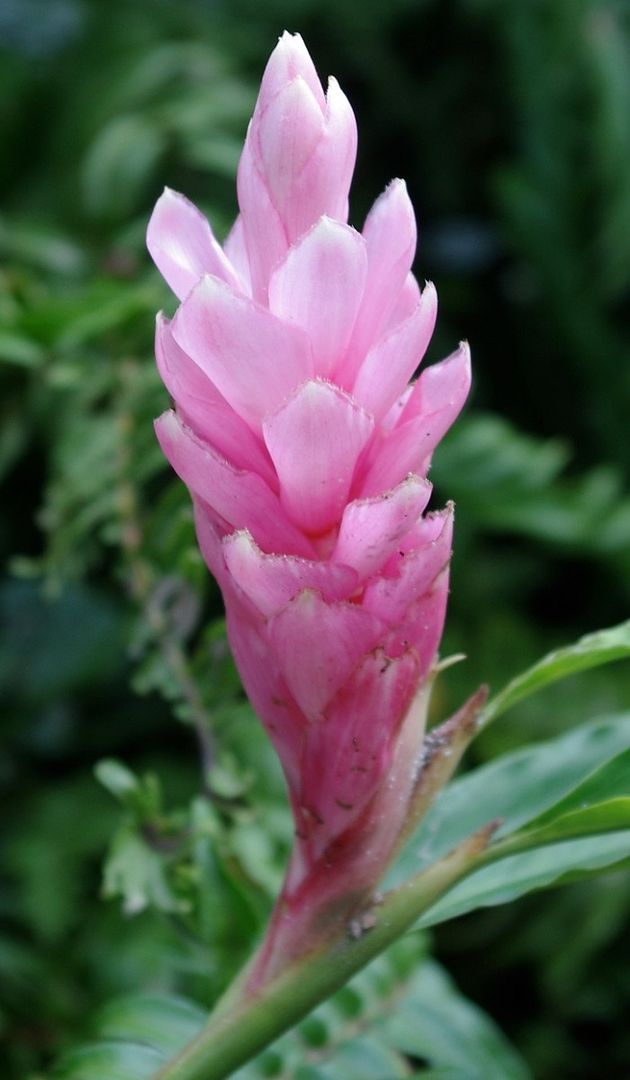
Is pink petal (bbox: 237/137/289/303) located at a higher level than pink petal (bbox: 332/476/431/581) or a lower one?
higher

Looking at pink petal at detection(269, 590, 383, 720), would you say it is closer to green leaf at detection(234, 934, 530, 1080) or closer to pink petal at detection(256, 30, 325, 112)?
pink petal at detection(256, 30, 325, 112)

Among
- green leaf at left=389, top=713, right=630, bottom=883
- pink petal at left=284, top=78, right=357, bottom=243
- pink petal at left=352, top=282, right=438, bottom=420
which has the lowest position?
green leaf at left=389, top=713, right=630, bottom=883

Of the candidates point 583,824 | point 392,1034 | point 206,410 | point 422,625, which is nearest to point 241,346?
point 206,410

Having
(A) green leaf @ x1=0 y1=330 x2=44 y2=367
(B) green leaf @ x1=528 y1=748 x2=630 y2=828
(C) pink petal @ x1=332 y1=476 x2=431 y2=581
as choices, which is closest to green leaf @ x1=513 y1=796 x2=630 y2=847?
(B) green leaf @ x1=528 y1=748 x2=630 y2=828

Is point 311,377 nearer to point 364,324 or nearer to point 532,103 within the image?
point 364,324

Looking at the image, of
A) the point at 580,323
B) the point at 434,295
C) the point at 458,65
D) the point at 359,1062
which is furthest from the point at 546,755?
the point at 458,65

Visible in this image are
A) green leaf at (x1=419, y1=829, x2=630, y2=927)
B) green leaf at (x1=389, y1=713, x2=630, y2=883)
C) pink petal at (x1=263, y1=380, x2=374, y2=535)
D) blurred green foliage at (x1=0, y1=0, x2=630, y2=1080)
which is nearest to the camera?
pink petal at (x1=263, y1=380, x2=374, y2=535)

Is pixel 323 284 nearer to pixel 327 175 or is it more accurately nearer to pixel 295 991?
pixel 327 175
